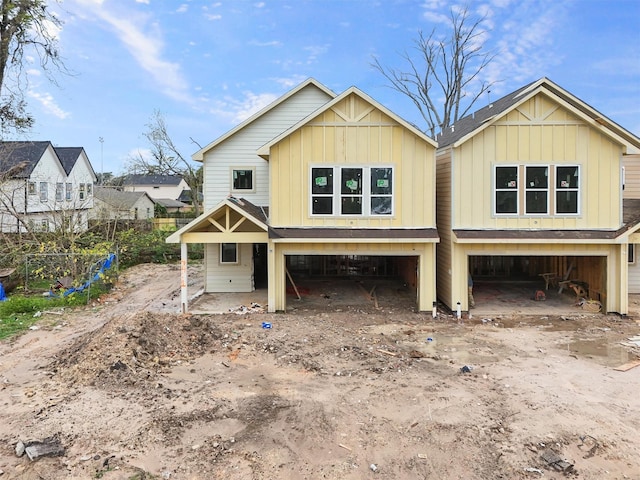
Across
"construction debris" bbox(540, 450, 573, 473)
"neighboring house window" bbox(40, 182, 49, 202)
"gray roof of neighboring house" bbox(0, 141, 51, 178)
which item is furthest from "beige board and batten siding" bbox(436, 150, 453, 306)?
"neighboring house window" bbox(40, 182, 49, 202)

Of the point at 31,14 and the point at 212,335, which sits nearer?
the point at 212,335

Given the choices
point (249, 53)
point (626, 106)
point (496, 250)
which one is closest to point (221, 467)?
point (496, 250)

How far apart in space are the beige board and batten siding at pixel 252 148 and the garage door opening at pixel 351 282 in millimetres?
4000

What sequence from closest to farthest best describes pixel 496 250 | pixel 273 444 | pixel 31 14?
pixel 273 444 < pixel 496 250 < pixel 31 14

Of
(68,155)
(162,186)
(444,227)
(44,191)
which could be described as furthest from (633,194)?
(162,186)

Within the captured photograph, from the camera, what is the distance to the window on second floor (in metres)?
Answer: 13.0

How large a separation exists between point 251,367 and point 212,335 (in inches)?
84.4

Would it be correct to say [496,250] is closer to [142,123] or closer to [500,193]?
[500,193]

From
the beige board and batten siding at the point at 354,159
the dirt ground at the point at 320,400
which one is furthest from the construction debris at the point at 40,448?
the beige board and batten siding at the point at 354,159

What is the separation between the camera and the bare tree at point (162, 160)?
134ft

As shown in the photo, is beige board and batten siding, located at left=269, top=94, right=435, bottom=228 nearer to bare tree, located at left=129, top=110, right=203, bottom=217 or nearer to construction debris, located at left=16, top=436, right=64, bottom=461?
construction debris, located at left=16, top=436, right=64, bottom=461

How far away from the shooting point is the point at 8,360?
9.34 meters

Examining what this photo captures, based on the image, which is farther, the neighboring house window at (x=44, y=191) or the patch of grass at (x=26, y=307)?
the neighboring house window at (x=44, y=191)

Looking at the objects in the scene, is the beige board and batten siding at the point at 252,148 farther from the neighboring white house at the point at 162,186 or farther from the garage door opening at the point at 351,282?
the neighboring white house at the point at 162,186
